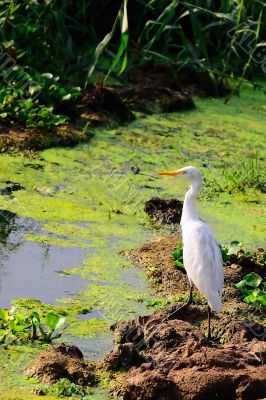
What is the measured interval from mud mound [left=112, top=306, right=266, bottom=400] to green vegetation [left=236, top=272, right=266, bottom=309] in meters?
0.45

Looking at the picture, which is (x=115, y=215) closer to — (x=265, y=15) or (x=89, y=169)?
(x=89, y=169)

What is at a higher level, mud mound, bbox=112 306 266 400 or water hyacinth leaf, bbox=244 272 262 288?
mud mound, bbox=112 306 266 400

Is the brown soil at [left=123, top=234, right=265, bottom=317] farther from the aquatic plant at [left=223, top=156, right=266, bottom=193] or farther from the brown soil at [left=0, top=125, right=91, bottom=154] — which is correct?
the brown soil at [left=0, top=125, right=91, bottom=154]

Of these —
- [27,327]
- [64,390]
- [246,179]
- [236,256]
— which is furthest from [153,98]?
[64,390]

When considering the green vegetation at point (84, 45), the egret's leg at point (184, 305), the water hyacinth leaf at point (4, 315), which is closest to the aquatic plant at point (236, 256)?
the egret's leg at point (184, 305)

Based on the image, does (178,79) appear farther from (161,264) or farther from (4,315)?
(4,315)

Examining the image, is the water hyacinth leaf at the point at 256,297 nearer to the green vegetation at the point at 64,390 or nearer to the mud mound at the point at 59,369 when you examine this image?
the mud mound at the point at 59,369

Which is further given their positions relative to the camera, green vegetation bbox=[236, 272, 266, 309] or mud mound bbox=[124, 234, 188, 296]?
mud mound bbox=[124, 234, 188, 296]

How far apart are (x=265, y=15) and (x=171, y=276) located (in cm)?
512

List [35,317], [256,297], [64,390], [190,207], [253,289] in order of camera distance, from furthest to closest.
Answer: [190,207], [253,289], [256,297], [35,317], [64,390]

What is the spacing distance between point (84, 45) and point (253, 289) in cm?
483

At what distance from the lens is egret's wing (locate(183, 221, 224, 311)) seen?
5.12m

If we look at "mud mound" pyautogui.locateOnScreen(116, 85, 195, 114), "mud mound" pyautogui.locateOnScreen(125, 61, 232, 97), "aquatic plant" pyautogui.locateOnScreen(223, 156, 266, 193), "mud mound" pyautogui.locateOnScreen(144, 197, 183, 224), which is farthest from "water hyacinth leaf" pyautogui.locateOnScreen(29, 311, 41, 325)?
"mud mound" pyautogui.locateOnScreen(125, 61, 232, 97)

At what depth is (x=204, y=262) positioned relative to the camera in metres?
5.25
